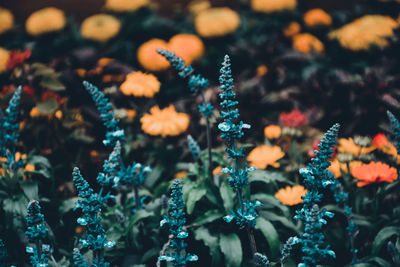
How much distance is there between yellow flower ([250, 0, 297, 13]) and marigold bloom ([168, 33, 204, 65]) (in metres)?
0.74

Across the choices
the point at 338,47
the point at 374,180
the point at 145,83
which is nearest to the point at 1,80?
the point at 145,83

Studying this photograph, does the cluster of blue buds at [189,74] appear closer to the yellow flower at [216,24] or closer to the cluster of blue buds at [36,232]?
the cluster of blue buds at [36,232]

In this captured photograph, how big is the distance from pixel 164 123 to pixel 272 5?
188 centimetres

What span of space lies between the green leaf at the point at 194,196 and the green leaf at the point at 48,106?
3.35 feet

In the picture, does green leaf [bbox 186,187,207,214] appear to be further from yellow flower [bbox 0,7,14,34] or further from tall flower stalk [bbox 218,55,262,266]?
yellow flower [bbox 0,7,14,34]

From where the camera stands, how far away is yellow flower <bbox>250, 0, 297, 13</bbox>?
3418 millimetres

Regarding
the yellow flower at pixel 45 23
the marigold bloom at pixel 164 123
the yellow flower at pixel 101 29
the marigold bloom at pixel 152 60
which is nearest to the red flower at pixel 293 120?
the marigold bloom at pixel 164 123

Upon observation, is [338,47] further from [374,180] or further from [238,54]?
[374,180]

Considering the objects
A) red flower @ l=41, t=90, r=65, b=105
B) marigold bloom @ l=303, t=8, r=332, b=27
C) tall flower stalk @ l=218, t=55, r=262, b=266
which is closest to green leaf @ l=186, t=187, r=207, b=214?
tall flower stalk @ l=218, t=55, r=262, b=266

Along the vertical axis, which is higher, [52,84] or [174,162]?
[52,84]

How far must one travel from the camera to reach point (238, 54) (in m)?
3.23

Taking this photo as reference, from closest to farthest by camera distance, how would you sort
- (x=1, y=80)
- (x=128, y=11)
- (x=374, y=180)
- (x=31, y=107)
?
(x=374, y=180) → (x=31, y=107) → (x=1, y=80) → (x=128, y=11)

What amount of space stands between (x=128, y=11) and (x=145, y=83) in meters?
1.43

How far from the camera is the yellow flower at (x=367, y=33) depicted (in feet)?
9.37
